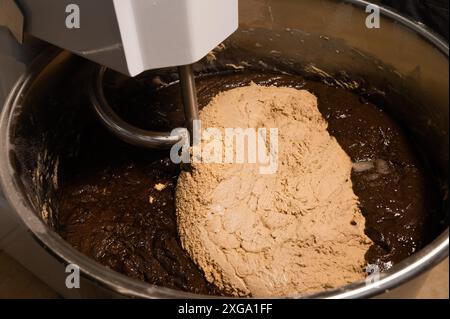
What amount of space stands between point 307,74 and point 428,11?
0.25 m

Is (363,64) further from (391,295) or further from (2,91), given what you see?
(2,91)

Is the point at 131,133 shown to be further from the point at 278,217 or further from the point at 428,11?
the point at 428,11

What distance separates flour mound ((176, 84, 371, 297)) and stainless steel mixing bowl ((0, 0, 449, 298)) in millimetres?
134

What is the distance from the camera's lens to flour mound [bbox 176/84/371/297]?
689mm

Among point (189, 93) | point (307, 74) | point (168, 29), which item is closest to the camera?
point (168, 29)

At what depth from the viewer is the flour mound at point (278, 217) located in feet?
2.26

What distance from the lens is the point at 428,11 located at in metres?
0.83

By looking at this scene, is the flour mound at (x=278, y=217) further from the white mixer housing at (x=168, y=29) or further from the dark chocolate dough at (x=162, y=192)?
the white mixer housing at (x=168, y=29)

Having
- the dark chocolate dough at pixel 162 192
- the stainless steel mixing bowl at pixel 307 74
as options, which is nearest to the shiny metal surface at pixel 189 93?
the dark chocolate dough at pixel 162 192

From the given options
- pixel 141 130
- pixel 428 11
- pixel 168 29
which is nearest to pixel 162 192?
pixel 141 130

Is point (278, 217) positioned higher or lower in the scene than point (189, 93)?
lower

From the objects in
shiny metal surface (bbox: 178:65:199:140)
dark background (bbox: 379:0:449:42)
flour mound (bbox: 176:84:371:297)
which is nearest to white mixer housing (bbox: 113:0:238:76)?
shiny metal surface (bbox: 178:65:199:140)

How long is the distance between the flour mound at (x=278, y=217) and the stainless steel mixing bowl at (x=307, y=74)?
13cm
